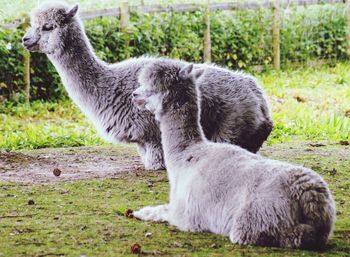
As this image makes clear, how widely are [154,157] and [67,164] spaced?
1.08 meters

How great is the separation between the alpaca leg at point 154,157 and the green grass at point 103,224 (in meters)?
0.19

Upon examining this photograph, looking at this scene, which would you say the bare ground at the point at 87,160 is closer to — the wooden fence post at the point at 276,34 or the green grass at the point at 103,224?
→ the green grass at the point at 103,224

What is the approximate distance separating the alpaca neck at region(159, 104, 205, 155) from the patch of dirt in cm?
210

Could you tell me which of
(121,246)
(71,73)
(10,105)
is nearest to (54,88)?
(10,105)

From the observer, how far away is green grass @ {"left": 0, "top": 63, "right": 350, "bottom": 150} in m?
10.7

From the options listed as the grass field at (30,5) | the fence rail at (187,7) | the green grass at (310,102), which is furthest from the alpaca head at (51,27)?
the grass field at (30,5)

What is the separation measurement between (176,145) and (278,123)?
5959 mm

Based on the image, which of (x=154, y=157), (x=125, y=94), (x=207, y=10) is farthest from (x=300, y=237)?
(x=207, y=10)

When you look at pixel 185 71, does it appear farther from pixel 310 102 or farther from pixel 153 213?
pixel 310 102

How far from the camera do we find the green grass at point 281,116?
35.1 ft

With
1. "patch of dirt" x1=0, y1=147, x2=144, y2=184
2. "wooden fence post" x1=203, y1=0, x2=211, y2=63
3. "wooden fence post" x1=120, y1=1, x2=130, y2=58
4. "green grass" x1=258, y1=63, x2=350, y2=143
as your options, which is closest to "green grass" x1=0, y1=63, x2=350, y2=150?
"green grass" x1=258, y1=63, x2=350, y2=143

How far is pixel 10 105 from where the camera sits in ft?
41.8

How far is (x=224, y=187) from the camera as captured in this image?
5238mm

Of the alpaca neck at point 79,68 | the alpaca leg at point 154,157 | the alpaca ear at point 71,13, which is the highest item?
the alpaca ear at point 71,13
